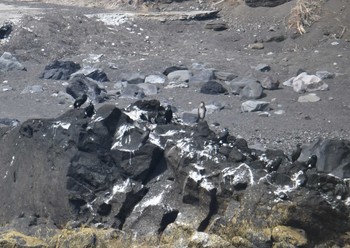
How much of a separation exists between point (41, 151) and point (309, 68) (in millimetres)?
8668

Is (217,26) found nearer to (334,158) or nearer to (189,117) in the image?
(189,117)

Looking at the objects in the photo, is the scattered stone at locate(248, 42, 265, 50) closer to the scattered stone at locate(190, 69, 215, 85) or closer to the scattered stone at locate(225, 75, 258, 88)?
the scattered stone at locate(190, 69, 215, 85)

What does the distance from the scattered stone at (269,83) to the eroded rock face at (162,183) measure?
6.10 metres

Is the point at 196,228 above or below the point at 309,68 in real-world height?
above

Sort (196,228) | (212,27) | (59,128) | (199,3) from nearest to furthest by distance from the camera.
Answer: (196,228) → (59,128) → (212,27) → (199,3)

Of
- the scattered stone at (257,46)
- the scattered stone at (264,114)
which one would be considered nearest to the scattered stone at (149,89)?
the scattered stone at (264,114)

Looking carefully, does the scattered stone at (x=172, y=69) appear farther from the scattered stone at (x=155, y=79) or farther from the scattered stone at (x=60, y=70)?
the scattered stone at (x=60, y=70)

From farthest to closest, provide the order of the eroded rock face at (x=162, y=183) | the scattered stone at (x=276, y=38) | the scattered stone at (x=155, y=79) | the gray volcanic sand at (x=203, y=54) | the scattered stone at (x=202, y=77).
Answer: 1. the scattered stone at (x=276, y=38)
2. the scattered stone at (x=155, y=79)
3. the scattered stone at (x=202, y=77)
4. the gray volcanic sand at (x=203, y=54)
5. the eroded rock face at (x=162, y=183)

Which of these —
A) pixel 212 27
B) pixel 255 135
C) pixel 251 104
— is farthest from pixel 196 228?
pixel 212 27

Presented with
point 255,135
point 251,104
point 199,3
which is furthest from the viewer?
point 199,3

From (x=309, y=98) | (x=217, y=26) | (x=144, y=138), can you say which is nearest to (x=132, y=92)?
(x=309, y=98)

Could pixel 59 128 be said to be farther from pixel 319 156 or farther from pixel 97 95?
pixel 97 95

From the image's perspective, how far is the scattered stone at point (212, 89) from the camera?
1405 cm

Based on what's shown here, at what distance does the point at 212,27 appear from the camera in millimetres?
18734
